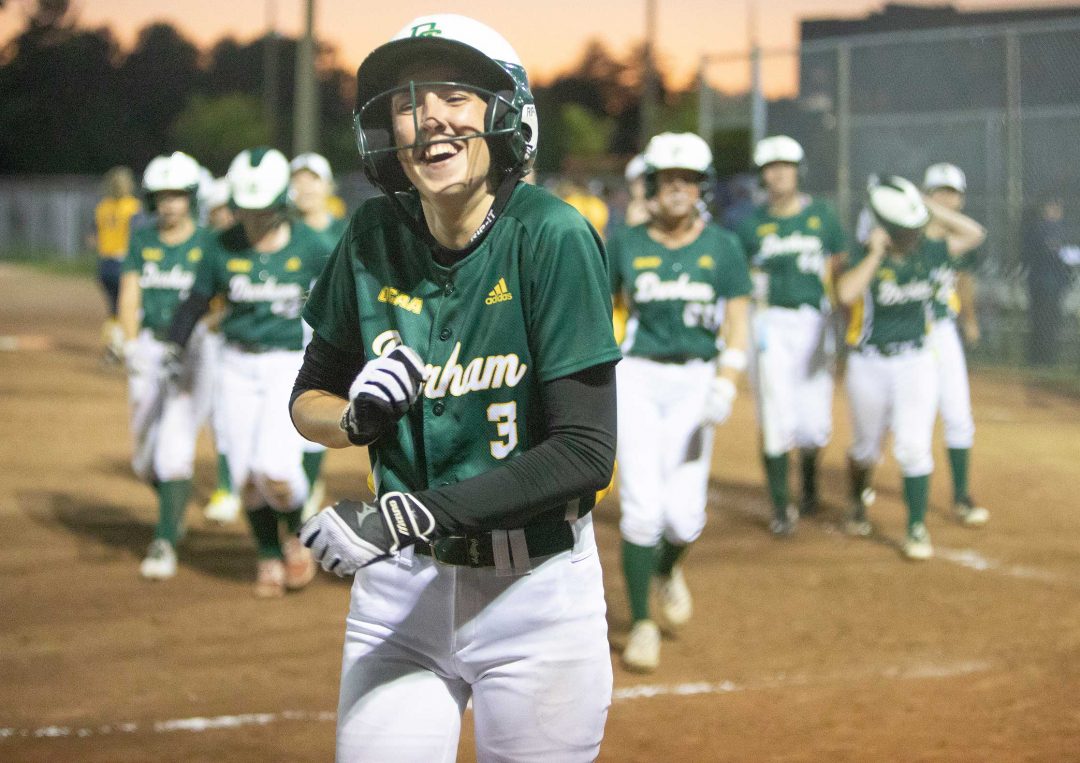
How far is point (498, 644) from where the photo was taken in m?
2.92

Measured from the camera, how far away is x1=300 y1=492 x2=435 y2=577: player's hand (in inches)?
105

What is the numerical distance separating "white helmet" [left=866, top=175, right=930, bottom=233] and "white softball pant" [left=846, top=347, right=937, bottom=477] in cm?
83

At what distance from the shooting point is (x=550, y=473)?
9.05 feet

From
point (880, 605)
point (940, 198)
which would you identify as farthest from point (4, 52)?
point (940, 198)

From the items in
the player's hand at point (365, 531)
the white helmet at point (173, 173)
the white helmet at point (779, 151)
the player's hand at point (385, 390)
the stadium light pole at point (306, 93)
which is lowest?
the player's hand at point (365, 531)

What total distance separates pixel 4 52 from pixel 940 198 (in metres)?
7.38

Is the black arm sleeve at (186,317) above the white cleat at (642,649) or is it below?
above

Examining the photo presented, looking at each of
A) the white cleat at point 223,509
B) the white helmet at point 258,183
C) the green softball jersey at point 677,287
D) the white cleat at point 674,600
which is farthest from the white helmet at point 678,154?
the white cleat at point 223,509

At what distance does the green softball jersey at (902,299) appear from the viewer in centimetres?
898

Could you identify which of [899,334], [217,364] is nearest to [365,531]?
[217,364]

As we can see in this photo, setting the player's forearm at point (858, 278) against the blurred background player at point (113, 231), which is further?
the blurred background player at point (113, 231)

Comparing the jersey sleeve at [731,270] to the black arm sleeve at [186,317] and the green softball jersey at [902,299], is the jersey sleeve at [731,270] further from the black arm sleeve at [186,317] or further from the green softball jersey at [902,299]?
the black arm sleeve at [186,317]

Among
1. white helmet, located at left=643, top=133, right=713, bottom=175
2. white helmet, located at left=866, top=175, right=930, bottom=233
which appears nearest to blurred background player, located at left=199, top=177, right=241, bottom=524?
white helmet, located at left=643, top=133, right=713, bottom=175

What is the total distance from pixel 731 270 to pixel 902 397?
8.02 ft
